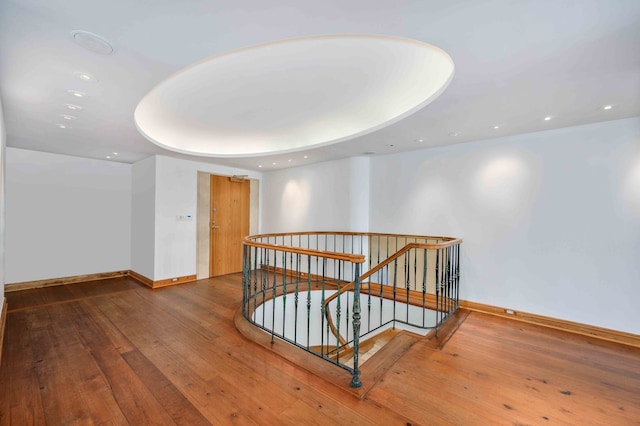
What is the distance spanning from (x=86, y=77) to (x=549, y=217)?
215 inches

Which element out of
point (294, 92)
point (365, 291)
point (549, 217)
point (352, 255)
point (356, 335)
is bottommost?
point (365, 291)

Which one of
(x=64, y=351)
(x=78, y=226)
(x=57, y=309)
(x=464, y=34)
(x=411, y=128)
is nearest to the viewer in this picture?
(x=464, y=34)

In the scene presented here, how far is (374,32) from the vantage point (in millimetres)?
1709

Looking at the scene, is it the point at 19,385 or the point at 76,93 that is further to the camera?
the point at 76,93

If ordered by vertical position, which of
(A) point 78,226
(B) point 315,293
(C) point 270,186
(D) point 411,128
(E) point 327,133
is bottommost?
(B) point 315,293

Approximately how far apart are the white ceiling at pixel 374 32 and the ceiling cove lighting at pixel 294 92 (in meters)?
0.19

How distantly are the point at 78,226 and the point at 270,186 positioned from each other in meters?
4.10

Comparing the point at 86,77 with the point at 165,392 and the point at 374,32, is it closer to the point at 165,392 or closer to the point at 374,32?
the point at 374,32

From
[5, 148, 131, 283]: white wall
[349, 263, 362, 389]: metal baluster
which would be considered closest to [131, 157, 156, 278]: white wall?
[5, 148, 131, 283]: white wall

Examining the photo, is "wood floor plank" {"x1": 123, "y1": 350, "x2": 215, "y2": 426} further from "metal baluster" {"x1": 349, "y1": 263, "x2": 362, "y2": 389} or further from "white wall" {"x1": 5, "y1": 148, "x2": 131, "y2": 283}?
"white wall" {"x1": 5, "y1": 148, "x2": 131, "y2": 283}

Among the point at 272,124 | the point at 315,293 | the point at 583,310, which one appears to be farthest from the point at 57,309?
the point at 583,310

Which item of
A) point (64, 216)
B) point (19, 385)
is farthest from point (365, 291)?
point (64, 216)

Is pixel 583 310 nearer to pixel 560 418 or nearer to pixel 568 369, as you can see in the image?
pixel 568 369

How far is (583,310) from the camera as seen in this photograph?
10.6 ft
